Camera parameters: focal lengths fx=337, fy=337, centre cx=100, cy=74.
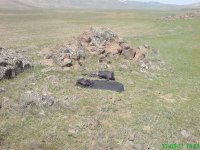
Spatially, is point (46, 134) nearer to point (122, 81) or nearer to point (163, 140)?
point (163, 140)

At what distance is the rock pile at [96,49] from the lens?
91.4 ft

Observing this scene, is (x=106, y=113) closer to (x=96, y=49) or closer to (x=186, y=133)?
(x=186, y=133)

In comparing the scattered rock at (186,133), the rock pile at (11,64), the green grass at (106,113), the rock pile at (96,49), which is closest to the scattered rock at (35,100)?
the green grass at (106,113)

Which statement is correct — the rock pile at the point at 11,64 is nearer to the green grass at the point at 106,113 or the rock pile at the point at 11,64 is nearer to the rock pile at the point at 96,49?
the green grass at the point at 106,113

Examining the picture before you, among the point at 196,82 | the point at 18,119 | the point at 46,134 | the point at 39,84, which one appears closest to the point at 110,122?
the point at 46,134

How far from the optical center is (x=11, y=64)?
23875mm

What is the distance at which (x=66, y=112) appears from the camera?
61.2ft

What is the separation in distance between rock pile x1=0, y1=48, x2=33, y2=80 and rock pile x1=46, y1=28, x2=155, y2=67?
9.24 ft

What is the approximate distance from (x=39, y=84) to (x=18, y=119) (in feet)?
17.2

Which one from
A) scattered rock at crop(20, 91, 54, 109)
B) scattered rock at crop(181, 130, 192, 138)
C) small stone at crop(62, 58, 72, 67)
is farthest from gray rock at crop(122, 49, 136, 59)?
scattered rock at crop(181, 130, 192, 138)

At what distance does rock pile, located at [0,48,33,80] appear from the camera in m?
22.8

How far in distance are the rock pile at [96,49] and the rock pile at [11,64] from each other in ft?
9.24

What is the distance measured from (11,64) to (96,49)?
8.86m

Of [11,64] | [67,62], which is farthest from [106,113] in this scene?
[11,64]
